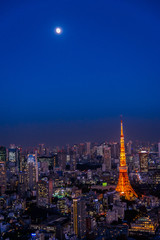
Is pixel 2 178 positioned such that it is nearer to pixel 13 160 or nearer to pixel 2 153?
pixel 2 153

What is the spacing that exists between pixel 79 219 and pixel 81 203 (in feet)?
1.07

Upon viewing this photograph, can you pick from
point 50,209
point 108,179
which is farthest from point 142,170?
point 50,209

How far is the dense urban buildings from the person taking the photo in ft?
18.2

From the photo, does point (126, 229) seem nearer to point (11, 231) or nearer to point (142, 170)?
point (11, 231)

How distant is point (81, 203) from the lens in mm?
5863

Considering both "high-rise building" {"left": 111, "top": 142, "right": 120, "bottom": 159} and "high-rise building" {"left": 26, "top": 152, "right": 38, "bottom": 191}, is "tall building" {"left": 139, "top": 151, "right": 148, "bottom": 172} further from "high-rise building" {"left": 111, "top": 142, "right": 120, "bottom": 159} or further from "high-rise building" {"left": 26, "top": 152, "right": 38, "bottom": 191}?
"high-rise building" {"left": 26, "top": 152, "right": 38, "bottom": 191}

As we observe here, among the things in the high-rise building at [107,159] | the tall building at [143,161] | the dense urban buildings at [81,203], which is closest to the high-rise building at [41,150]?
the dense urban buildings at [81,203]

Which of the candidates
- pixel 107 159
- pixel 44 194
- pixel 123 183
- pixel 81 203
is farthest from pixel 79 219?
pixel 107 159

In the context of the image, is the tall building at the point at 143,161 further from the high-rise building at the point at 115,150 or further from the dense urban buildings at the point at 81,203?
the high-rise building at the point at 115,150

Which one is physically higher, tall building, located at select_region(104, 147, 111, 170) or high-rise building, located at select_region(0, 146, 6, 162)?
high-rise building, located at select_region(0, 146, 6, 162)

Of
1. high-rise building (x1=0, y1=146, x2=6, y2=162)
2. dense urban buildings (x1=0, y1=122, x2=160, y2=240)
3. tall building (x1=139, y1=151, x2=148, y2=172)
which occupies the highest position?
high-rise building (x1=0, y1=146, x2=6, y2=162)

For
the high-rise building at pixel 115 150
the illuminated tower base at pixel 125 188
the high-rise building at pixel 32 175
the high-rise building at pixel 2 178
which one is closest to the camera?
the illuminated tower base at pixel 125 188

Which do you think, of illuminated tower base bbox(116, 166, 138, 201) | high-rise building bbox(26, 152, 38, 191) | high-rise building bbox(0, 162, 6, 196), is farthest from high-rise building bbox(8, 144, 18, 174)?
illuminated tower base bbox(116, 166, 138, 201)

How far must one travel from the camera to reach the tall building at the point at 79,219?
548cm
